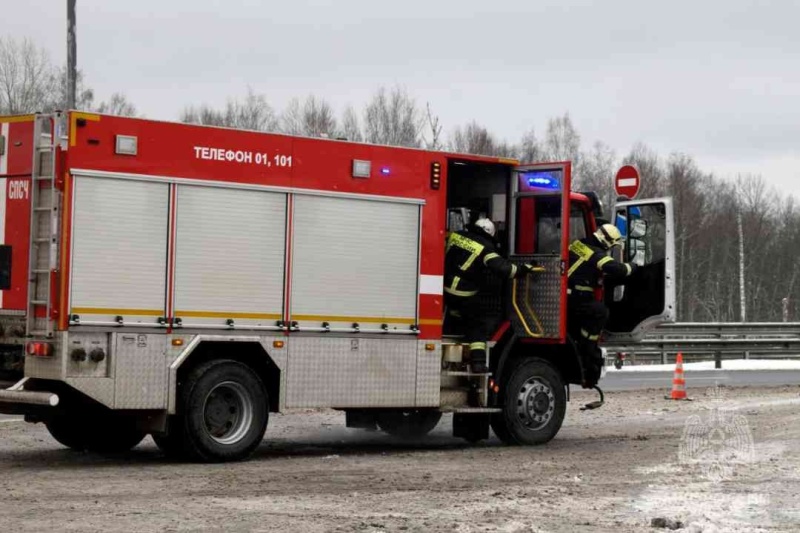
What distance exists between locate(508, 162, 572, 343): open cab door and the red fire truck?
17mm

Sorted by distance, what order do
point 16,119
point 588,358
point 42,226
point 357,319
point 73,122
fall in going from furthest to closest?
1. point 588,358
2. point 357,319
3. point 16,119
4. point 42,226
5. point 73,122

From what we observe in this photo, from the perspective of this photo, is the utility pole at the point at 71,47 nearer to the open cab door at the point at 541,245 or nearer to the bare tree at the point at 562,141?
the open cab door at the point at 541,245

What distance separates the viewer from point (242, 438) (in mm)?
12047

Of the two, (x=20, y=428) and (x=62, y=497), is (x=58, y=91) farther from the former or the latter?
(x=62, y=497)

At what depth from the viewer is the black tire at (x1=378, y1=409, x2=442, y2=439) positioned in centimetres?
1412

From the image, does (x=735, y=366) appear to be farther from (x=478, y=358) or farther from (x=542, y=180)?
(x=478, y=358)

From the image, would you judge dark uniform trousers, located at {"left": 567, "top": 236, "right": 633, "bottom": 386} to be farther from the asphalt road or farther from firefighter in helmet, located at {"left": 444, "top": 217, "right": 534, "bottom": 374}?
the asphalt road

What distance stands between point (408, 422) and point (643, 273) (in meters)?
3.13

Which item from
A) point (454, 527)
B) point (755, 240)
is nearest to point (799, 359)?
point (454, 527)

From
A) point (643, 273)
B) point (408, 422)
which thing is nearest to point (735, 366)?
point (643, 273)

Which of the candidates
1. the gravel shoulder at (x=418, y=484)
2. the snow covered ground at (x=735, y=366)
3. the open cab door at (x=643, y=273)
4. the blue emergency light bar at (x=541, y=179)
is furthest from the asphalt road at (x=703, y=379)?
the blue emergency light bar at (x=541, y=179)

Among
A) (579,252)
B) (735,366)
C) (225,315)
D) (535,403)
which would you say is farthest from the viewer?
(735,366)

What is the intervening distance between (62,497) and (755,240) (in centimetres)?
7604

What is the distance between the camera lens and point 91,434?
1295cm
